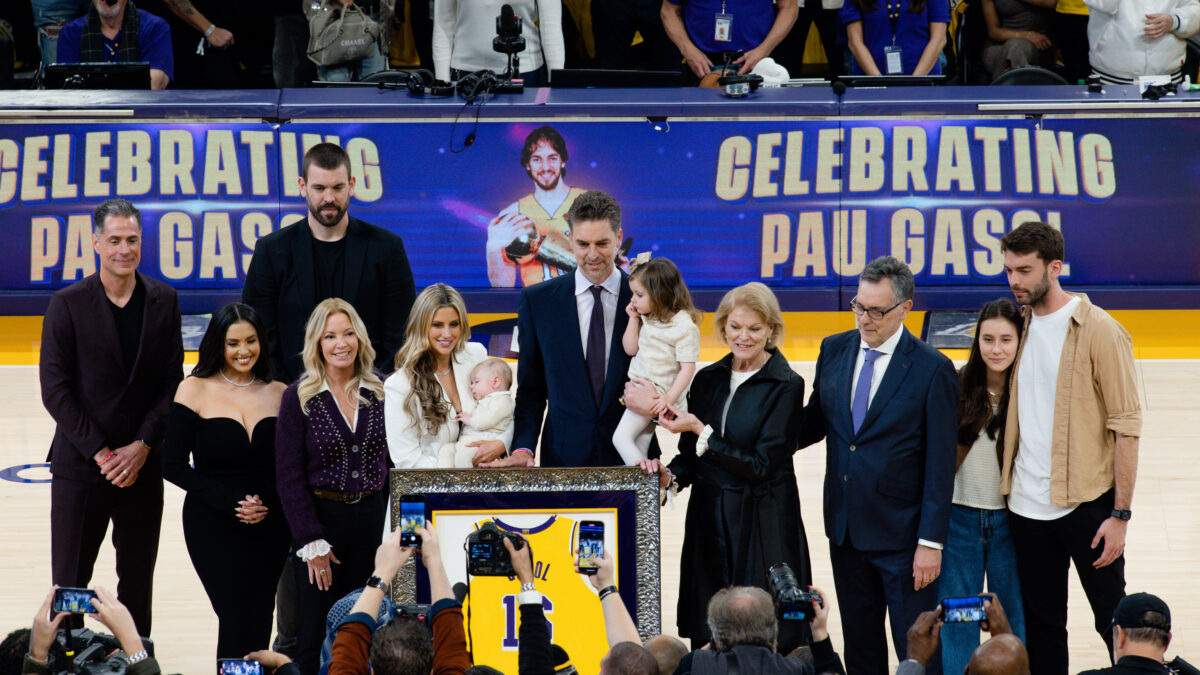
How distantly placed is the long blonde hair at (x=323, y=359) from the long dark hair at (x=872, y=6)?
6510 millimetres

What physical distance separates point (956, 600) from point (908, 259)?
17.8ft

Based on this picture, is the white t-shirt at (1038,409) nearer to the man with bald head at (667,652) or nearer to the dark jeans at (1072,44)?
the man with bald head at (667,652)

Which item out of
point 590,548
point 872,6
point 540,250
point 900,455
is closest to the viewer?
point 590,548

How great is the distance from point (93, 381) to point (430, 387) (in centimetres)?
136

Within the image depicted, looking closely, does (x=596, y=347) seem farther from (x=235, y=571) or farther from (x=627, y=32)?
(x=627, y=32)

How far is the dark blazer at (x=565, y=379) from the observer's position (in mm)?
5266

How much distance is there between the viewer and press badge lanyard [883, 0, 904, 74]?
411 inches

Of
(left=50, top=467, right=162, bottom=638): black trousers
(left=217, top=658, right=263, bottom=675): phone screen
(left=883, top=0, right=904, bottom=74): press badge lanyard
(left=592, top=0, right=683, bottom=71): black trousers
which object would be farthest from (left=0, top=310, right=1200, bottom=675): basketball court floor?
(left=592, top=0, right=683, bottom=71): black trousers

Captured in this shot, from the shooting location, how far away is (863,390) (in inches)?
194

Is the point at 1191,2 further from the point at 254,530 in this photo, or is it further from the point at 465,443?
the point at 254,530

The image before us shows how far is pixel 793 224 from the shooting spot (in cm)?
943

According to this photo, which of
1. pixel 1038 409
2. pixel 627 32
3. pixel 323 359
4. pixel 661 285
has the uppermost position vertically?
pixel 627 32

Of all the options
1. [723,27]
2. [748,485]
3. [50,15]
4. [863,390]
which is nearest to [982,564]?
[863,390]

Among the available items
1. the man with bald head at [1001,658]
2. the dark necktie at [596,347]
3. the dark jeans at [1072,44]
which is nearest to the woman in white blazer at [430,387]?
the dark necktie at [596,347]
